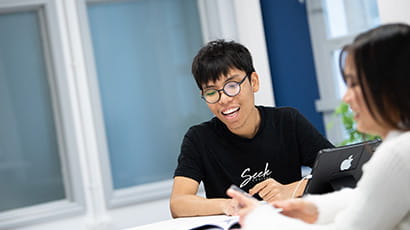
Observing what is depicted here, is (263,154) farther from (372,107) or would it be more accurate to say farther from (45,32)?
A: (45,32)

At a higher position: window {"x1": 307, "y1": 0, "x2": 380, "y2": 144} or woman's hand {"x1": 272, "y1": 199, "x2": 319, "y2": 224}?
window {"x1": 307, "y1": 0, "x2": 380, "y2": 144}

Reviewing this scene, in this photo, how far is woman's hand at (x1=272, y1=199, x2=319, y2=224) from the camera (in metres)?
1.25

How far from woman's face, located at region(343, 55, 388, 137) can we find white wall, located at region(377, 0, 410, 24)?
168 centimetres

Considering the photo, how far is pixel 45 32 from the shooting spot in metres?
4.05

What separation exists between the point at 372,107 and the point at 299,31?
11.3 ft

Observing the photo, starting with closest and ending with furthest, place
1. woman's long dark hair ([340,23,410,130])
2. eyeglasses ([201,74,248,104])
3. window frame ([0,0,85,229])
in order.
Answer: woman's long dark hair ([340,23,410,130]), eyeglasses ([201,74,248,104]), window frame ([0,0,85,229])

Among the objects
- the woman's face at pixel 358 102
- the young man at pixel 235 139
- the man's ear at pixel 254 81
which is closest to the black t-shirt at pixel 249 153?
the young man at pixel 235 139

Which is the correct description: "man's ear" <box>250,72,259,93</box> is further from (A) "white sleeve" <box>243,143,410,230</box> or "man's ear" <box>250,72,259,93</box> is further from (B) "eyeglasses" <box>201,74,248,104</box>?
(A) "white sleeve" <box>243,143,410,230</box>

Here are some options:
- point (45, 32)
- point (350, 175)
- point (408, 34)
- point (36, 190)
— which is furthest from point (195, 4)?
point (408, 34)

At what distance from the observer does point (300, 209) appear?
1.26 meters

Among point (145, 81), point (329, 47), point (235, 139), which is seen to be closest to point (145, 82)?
point (145, 81)

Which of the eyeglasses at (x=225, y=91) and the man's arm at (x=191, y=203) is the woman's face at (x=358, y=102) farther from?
the eyeglasses at (x=225, y=91)

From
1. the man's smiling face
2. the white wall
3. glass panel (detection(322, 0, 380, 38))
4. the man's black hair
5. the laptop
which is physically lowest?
the laptop

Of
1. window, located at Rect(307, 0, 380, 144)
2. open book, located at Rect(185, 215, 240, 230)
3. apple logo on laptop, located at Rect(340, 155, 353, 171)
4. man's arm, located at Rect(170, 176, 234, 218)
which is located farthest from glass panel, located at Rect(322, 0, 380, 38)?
open book, located at Rect(185, 215, 240, 230)
